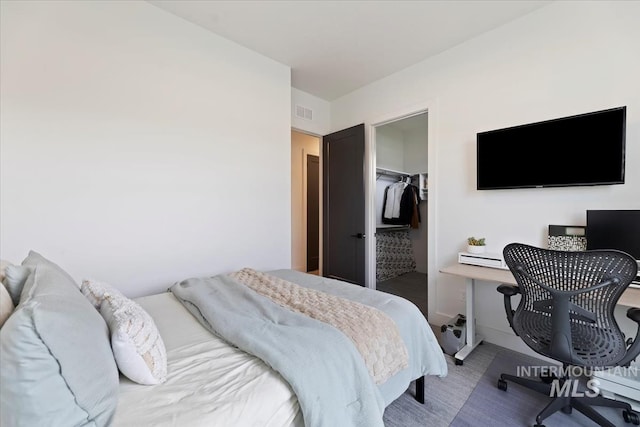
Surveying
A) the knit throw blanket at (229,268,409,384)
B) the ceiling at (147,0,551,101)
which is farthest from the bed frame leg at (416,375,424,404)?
the ceiling at (147,0,551,101)

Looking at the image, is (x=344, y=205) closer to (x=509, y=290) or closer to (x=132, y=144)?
(x=509, y=290)

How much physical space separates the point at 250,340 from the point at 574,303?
1688 millimetres

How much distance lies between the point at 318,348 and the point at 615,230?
2166mm

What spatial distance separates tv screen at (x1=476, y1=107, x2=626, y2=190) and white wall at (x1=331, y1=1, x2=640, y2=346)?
0.33 ft

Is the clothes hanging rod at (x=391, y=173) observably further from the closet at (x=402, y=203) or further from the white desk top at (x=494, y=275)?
the white desk top at (x=494, y=275)

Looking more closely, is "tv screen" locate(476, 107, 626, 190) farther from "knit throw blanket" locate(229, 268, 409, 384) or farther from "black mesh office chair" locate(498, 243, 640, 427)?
"knit throw blanket" locate(229, 268, 409, 384)

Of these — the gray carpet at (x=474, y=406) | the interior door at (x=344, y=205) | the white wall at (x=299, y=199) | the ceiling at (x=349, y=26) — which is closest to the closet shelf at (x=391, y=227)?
the interior door at (x=344, y=205)

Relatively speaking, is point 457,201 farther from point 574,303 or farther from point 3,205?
point 3,205

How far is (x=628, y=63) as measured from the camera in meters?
1.91

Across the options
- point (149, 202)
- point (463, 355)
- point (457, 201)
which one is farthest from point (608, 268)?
point (149, 202)

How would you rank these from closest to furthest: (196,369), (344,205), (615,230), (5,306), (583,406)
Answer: (5,306)
(196,369)
(583,406)
(615,230)
(344,205)

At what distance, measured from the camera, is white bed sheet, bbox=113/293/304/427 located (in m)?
0.84

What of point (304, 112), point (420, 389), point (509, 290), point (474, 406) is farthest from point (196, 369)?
point (304, 112)

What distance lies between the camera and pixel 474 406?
1.73 metres
